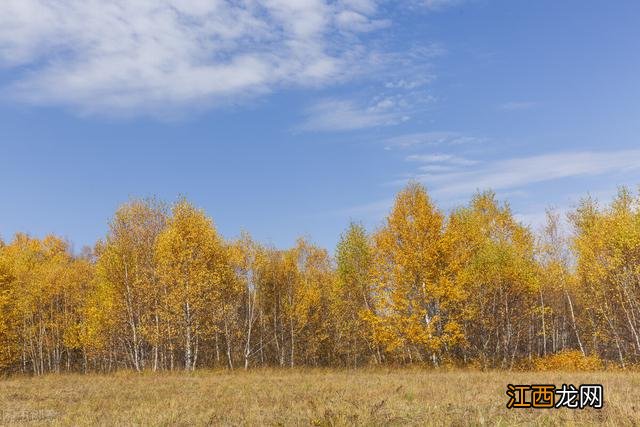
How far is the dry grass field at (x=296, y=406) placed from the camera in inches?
471

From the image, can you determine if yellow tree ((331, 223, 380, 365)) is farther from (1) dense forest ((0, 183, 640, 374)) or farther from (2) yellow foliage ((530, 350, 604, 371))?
(2) yellow foliage ((530, 350, 604, 371))

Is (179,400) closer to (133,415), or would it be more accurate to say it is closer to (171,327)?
(133,415)

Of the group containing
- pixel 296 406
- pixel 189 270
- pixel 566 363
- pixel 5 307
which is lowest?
pixel 566 363

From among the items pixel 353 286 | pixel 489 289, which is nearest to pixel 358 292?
pixel 353 286

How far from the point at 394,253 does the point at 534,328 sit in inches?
1047

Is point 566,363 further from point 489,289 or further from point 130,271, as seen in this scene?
point 130,271

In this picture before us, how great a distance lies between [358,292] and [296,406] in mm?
37448

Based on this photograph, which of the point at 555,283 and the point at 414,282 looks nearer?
the point at 414,282

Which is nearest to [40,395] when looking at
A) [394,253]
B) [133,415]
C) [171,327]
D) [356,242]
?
[133,415]

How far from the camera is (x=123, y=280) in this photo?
1736 inches

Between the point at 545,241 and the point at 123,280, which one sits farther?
the point at 545,241

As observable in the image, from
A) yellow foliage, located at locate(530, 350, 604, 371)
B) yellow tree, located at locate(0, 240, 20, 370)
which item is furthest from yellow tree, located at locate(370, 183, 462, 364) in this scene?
yellow tree, located at locate(0, 240, 20, 370)

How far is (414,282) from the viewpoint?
1421 inches

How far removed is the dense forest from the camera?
36.2 metres
